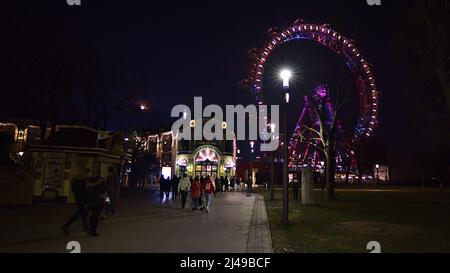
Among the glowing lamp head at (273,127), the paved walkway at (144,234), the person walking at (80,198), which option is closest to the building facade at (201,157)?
the glowing lamp head at (273,127)

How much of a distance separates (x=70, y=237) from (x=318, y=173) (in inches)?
2734

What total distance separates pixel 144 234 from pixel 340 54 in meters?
26.2

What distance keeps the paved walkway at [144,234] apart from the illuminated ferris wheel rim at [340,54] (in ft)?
73.1

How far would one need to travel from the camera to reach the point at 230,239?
438 inches

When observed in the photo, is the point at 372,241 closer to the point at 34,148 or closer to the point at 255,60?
the point at 34,148

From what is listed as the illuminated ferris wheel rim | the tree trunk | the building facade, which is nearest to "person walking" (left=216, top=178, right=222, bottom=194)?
the illuminated ferris wheel rim

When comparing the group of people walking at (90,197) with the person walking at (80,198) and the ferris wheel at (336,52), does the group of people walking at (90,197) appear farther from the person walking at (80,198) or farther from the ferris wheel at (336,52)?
the ferris wheel at (336,52)

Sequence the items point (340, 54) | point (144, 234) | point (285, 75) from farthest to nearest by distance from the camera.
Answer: point (340, 54), point (285, 75), point (144, 234)

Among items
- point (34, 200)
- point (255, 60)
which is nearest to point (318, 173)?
point (255, 60)

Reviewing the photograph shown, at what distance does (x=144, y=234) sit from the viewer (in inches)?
458

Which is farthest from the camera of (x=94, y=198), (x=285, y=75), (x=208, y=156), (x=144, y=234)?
(x=208, y=156)

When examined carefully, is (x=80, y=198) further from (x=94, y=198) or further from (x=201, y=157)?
(x=201, y=157)

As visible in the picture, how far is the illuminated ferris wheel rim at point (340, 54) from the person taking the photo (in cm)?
3497

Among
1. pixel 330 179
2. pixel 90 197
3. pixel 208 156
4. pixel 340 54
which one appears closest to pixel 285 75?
pixel 90 197
